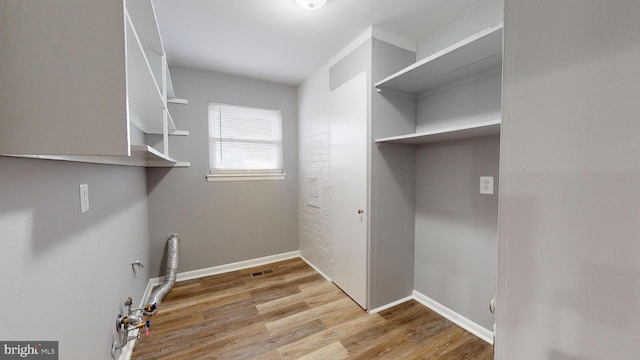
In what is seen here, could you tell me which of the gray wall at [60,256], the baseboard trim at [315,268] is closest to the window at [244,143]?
the baseboard trim at [315,268]

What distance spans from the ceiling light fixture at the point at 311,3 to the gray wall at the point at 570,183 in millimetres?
1413

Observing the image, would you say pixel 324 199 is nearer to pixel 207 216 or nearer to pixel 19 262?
pixel 207 216

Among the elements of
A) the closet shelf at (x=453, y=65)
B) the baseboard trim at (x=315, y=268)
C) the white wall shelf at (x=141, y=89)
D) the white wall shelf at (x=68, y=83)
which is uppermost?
the closet shelf at (x=453, y=65)

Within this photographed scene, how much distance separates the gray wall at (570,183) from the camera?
421mm

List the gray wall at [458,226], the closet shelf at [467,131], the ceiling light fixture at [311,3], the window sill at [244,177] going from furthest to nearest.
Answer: the window sill at [244,177] < the gray wall at [458,226] < the ceiling light fixture at [311,3] < the closet shelf at [467,131]

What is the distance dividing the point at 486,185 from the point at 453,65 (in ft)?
2.91

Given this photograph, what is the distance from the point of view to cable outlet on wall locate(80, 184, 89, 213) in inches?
39.3

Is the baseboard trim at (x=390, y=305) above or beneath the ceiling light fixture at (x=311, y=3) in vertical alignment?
beneath

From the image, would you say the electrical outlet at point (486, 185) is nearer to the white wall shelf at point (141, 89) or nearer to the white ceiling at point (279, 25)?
the white ceiling at point (279, 25)

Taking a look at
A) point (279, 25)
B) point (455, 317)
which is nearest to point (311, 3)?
point (279, 25)

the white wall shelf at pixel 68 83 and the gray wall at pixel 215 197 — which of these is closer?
the white wall shelf at pixel 68 83

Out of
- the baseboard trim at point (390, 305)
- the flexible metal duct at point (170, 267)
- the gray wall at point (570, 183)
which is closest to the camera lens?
the gray wall at point (570, 183)

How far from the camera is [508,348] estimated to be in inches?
22.9

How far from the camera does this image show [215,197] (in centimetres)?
289
